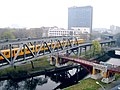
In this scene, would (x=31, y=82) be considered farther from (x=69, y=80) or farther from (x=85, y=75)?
(x=85, y=75)

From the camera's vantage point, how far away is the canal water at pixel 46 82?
41.5 meters

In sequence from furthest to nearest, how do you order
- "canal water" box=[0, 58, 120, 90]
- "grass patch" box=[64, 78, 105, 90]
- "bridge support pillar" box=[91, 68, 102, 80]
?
"bridge support pillar" box=[91, 68, 102, 80]
"canal water" box=[0, 58, 120, 90]
"grass patch" box=[64, 78, 105, 90]

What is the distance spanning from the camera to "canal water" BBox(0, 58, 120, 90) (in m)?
41.5

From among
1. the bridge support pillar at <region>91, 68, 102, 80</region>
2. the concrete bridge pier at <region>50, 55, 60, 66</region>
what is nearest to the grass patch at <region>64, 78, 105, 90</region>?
the bridge support pillar at <region>91, 68, 102, 80</region>

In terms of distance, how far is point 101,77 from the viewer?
153 feet

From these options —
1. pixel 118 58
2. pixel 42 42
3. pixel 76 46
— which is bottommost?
pixel 118 58

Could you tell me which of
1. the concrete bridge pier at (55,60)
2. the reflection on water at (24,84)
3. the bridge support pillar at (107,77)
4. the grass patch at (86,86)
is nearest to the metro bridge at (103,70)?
the bridge support pillar at (107,77)

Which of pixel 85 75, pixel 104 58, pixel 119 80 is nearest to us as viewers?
pixel 119 80

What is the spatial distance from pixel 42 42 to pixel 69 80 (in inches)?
539

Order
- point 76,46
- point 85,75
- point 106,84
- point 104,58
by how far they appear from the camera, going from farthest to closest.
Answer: point 104,58, point 76,46, point 85,75, point 106,84

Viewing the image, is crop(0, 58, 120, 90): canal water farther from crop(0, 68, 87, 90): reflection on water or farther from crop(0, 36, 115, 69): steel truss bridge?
crop(0, 36, 115, 69): steel truss bridge

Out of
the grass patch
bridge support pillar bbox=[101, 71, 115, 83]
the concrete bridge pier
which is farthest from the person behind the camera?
the concrete bridge pier

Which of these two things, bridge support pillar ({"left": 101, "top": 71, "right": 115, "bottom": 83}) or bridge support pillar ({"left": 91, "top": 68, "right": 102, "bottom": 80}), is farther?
bridge support pillar ({"left": 91, "top": 68, "right": 102, "bottom": 80})

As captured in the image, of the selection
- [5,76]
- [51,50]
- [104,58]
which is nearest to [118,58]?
[104,58]
